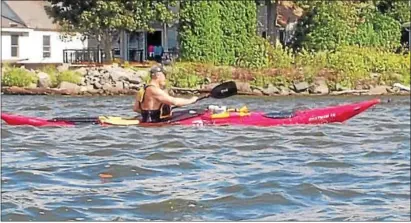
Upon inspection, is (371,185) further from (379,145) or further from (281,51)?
(281,51)

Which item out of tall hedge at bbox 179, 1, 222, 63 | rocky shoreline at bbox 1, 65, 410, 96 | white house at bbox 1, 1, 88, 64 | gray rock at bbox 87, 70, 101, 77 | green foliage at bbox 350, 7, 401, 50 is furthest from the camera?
white house at bbox 1, 1, 88, 64

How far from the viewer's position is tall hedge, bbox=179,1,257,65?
110 ft

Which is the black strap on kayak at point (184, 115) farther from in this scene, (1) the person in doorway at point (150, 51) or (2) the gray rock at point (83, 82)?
(1) the person in doorway at point (150, 51)

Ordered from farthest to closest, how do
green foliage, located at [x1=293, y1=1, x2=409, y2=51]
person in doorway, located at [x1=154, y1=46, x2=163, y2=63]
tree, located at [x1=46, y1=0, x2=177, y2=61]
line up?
person in doorway, located at [x1=154, y1=46, x2=163, y2=63] → green foliage, located at [x1=293, y1=1, x2=409, y2=51] → tree, located at [x1=46, y1=0, x2=177, y2=61]

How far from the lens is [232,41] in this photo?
1341 inches

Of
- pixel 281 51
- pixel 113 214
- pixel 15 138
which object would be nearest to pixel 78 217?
pixel 113 214

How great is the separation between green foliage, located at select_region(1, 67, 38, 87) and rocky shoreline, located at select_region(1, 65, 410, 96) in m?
0.20

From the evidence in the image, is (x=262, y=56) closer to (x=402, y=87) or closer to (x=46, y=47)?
(x=402, y=87)

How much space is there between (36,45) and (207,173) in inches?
1137

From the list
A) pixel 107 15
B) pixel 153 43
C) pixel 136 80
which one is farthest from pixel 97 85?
pixel 153 43

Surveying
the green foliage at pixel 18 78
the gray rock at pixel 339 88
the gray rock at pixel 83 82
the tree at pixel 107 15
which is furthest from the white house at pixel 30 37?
the gray rock at pixel 339 88

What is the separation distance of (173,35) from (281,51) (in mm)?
8626

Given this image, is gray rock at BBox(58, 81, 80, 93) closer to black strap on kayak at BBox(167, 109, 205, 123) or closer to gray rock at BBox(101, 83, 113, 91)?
gray rock at BBox(101, 83, 113, 91)

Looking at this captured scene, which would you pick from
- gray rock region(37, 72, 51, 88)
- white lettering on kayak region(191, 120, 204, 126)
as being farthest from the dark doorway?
white lettering on kayak region(191, 120, 204, 126)
